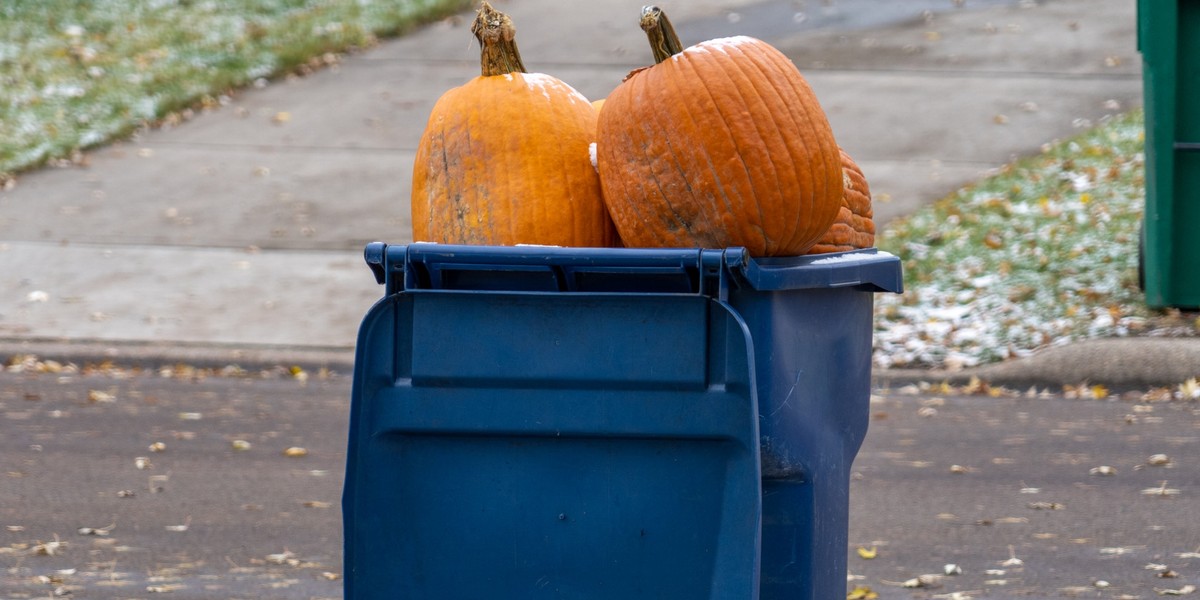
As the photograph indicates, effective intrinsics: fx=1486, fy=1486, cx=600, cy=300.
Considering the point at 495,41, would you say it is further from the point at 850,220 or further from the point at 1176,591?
the point at 1176,591

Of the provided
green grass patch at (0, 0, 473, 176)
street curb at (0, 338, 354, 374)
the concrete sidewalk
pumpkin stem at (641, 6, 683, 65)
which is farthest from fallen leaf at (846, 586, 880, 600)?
green grass patch at (0, 0, 473, 176)

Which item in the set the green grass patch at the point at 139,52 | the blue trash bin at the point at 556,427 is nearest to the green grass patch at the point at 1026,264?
the blue trash bin at the point at 556,427

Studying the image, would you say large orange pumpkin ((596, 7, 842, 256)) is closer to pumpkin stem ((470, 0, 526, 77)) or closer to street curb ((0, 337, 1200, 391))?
pumpkin stem ((470, 0, 526, 77))

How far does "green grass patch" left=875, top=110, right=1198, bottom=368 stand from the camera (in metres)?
7.31

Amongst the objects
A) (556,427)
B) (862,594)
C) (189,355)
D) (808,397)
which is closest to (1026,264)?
(862,594)

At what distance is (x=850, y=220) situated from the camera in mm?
3404

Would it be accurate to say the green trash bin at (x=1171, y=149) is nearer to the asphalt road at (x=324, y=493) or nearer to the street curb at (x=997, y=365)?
the street curb at (x=997, y=365)

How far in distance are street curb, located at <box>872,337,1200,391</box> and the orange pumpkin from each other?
368 centimetres

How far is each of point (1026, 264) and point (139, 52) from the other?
8652 millimetres

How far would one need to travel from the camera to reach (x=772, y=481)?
2990mm

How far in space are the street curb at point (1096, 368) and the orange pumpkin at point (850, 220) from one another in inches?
145

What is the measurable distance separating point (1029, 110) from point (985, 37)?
1.91 m

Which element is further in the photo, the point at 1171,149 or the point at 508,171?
the point at 1171,149

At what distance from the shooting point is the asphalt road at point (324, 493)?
4.60m
